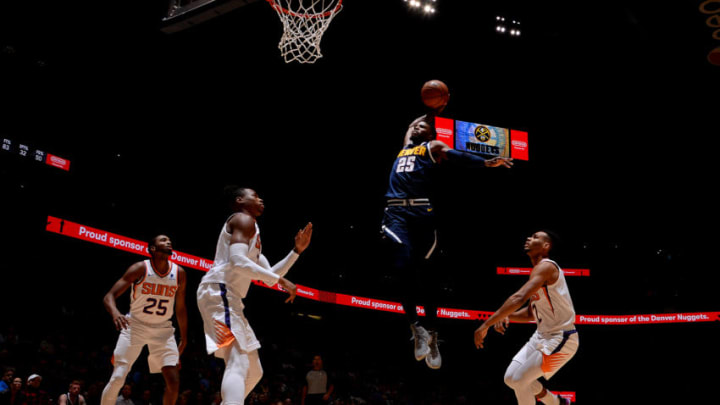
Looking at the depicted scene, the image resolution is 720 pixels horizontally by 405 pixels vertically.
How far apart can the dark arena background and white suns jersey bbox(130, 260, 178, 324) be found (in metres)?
3.44

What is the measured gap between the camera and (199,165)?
17.0 m

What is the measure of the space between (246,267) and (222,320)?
48 centimetres

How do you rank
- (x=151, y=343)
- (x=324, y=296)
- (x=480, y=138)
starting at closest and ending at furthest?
1. (x=151, y=343)
2. (x=324, y=296)
3. (x=480, y=138)

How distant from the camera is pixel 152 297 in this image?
6.37 metres

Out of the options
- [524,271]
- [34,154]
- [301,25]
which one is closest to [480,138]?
[524,271]

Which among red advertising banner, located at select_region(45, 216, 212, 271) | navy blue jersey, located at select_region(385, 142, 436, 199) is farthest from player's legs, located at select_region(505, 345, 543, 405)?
red advertising banner, located at select_region(45, 216, 212, 271)

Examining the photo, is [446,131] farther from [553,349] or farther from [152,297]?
[152,297]

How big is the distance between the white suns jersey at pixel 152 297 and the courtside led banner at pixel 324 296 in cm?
504

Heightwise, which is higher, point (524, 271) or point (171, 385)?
point (524, 271)

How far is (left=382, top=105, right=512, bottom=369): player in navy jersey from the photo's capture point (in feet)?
15.8

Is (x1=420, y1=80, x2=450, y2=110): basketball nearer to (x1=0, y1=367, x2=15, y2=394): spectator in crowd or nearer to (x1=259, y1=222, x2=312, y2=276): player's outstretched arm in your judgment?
(x1=259, y1=222, x2=312, y2=276): player's outstretched arm

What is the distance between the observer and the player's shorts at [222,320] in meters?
4.59

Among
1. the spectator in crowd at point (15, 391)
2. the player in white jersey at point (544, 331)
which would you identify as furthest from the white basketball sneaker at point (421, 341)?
the spectator in crowd at point (15, 391)

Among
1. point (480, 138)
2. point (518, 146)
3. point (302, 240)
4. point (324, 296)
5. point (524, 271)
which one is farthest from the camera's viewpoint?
point (524, 271)
